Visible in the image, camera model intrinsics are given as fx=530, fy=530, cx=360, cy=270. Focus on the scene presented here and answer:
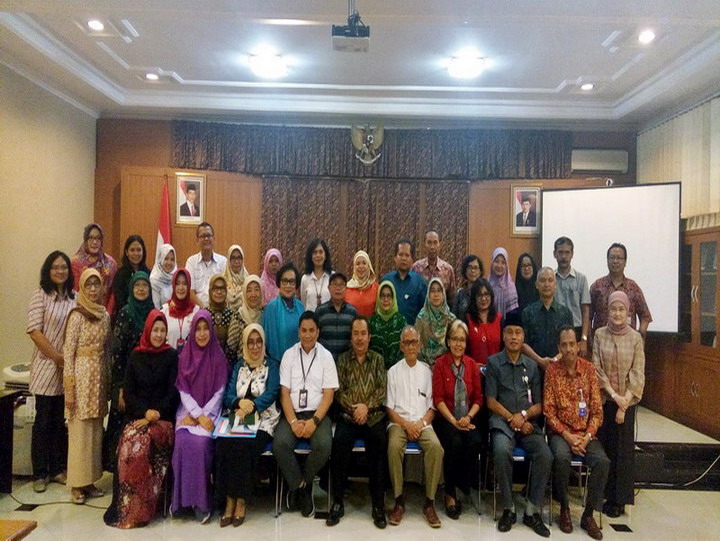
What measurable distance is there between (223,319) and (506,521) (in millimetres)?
2388

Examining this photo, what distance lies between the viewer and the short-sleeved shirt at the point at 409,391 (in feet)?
12.1

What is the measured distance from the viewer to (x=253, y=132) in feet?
21.7

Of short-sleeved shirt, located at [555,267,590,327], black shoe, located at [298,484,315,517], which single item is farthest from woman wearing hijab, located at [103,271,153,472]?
short-sleeved shirt, located at [555,267,590,327]

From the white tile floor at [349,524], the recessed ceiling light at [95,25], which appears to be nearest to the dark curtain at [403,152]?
the recessed ceiling light at [95,25]

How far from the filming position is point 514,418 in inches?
140

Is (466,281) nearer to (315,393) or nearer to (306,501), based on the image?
(315,393)

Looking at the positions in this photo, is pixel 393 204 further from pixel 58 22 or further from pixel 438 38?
pixel 58 22

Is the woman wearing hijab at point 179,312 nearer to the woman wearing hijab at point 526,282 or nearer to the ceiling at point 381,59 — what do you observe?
the ceiling at point 381,59

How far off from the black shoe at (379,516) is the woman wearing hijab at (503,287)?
2.01 m

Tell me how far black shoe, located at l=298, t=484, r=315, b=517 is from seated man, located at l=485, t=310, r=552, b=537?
1232mm

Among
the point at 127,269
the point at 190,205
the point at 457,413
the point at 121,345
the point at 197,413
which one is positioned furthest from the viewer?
the point at 190,205

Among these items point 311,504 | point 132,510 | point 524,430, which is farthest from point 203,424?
point 524,430

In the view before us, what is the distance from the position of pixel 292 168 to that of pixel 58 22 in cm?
290

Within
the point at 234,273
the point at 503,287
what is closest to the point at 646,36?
the point at 503,287
